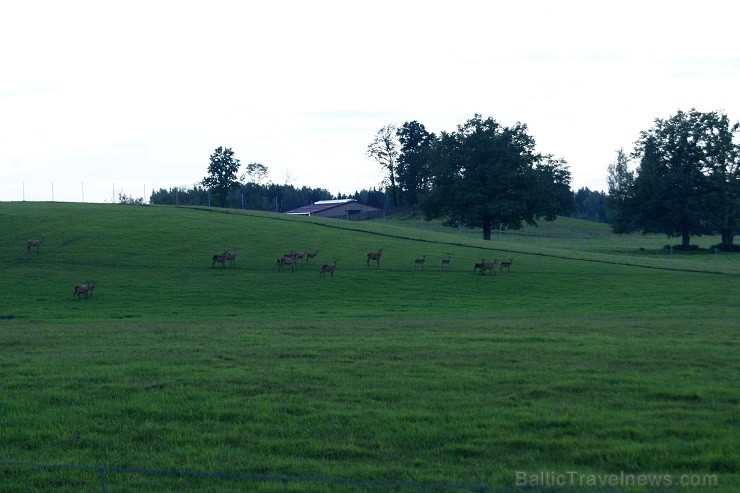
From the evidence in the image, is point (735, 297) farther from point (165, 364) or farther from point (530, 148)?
point (530, 148)

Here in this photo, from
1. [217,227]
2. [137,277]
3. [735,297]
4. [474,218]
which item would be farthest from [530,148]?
[137,277]

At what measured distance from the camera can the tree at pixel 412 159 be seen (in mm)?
152125

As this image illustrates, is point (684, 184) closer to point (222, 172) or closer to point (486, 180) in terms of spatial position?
point (486, 180)

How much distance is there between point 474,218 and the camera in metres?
87.0

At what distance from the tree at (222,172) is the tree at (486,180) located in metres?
44.7

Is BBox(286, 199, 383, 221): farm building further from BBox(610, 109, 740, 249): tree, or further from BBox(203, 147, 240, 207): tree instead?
BBox(610, 109, 740, 249): tree

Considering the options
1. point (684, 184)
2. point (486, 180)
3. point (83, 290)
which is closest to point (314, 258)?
point (83, 290)

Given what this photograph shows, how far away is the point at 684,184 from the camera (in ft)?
311

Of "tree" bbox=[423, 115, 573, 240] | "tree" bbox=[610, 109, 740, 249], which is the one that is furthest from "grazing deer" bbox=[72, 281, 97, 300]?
"tree" bbox=[610, 109, 740, 249]

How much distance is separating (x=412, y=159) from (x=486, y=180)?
66973 mm

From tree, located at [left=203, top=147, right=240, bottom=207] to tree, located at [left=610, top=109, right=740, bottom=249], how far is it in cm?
5973

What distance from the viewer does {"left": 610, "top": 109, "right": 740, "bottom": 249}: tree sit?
94.6m

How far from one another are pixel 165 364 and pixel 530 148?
81.0 meters

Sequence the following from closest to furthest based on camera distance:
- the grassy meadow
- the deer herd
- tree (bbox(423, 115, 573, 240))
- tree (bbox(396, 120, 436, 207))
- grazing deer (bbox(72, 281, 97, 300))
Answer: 1. the grassy meadow
2. grazing deer (bbox(72, 281, 97, 300))
3. the deer herd
4. tree (bbox(423, 115, 573, 240))
5. tree (bbox(396, 120, 436, 207))
